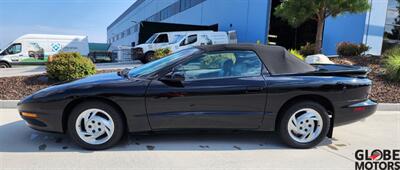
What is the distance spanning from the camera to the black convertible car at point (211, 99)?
3785mm

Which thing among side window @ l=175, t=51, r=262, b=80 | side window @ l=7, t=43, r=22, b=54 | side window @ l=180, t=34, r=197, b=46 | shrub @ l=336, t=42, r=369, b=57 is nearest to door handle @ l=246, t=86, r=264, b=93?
side window @ l=175, t=51, r=262, b=80

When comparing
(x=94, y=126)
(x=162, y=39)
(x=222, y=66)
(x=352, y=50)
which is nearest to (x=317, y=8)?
(x=352, y=50)

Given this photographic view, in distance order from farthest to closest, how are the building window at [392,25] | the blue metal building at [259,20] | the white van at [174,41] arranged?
the building window at [392,25] → the blue metal building at [259,20] → the white van at [174,41]

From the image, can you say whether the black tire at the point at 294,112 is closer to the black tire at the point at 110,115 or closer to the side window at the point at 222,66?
the side window at the point at 222,66

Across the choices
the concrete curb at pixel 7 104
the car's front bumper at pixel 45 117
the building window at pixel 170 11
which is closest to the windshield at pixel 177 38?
the concrete curb at pixel 7 104

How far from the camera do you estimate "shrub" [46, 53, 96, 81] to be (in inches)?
303

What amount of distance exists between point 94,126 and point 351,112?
3273 millimetres

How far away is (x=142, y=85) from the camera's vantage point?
3.83m

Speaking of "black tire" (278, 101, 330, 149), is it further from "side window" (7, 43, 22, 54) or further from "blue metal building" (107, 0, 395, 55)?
"side window" (7, 43, 22, 54)

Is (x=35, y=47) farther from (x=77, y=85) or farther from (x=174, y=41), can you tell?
(x=77, y=85)

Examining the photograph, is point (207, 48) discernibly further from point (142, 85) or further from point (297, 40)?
point (297, 40)

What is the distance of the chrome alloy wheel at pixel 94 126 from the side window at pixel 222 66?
104 centimetres

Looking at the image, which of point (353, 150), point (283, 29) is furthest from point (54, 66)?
point (283, 29)

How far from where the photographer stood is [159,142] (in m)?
4.20
